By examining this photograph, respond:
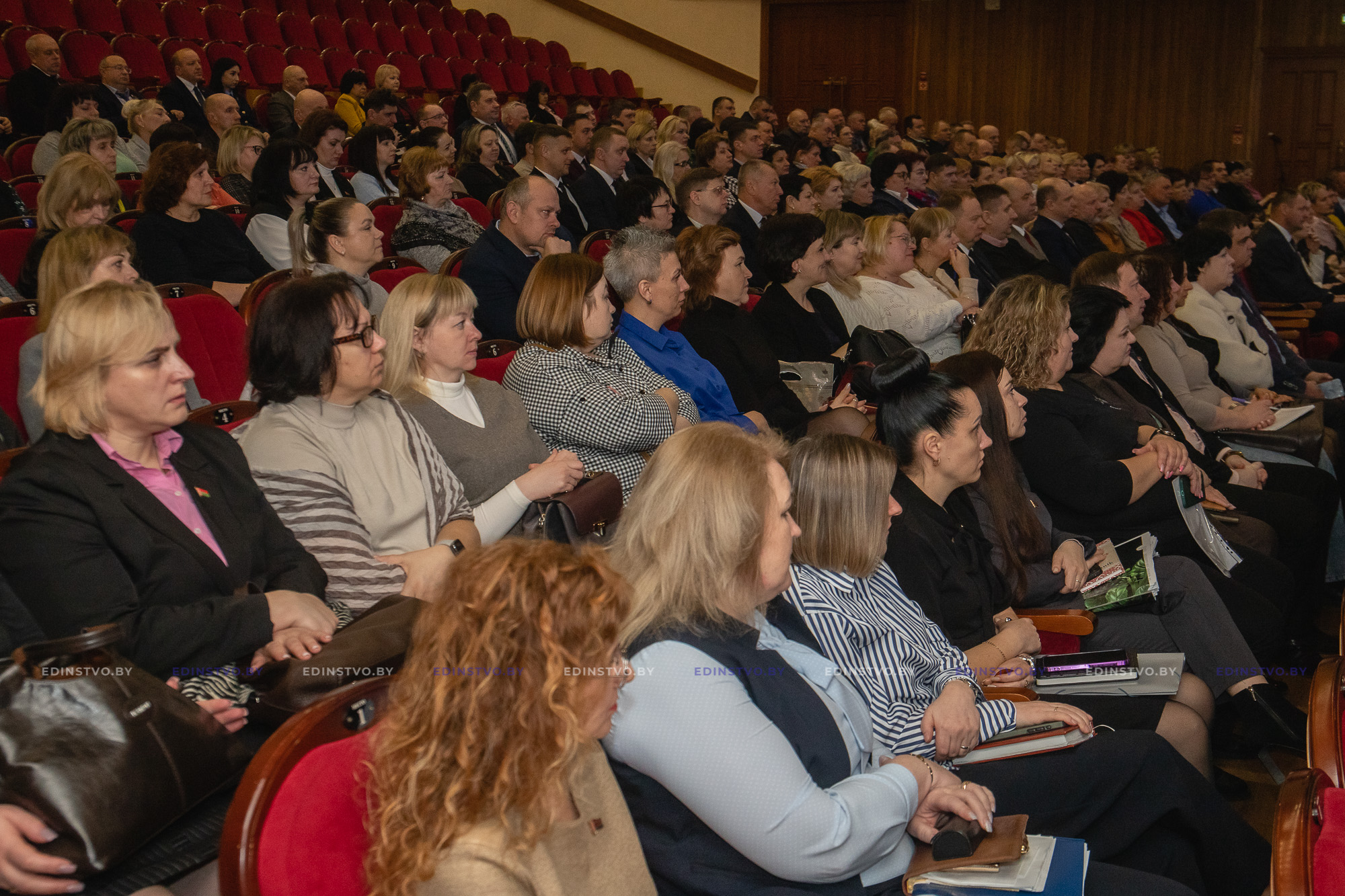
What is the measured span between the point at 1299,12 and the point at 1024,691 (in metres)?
12.6

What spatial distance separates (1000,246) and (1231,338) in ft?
5.34

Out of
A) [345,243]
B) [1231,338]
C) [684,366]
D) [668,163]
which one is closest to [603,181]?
[668,163]

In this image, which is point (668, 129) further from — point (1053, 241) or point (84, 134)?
point (84, 134)

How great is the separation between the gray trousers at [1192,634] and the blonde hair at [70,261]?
2498 mm

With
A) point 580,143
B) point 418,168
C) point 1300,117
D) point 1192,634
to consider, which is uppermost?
point 1300,117

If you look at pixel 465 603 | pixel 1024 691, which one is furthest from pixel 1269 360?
pixel 465 603

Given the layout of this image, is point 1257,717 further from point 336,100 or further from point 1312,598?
point 336,100

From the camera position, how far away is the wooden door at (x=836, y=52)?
43.0 feet

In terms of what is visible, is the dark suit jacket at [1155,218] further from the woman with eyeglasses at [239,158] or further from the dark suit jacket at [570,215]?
the woman with eyeglasses at [239,158]

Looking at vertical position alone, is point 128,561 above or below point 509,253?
below

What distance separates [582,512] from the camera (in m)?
2.38

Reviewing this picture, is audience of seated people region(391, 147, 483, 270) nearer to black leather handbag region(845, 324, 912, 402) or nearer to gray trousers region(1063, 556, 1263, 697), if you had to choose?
black leather handbag region(845, 324, 912, 402)

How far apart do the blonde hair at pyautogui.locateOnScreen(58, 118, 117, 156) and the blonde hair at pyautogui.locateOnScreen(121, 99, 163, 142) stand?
3.33 feet

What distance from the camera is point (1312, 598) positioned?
3.43 m
